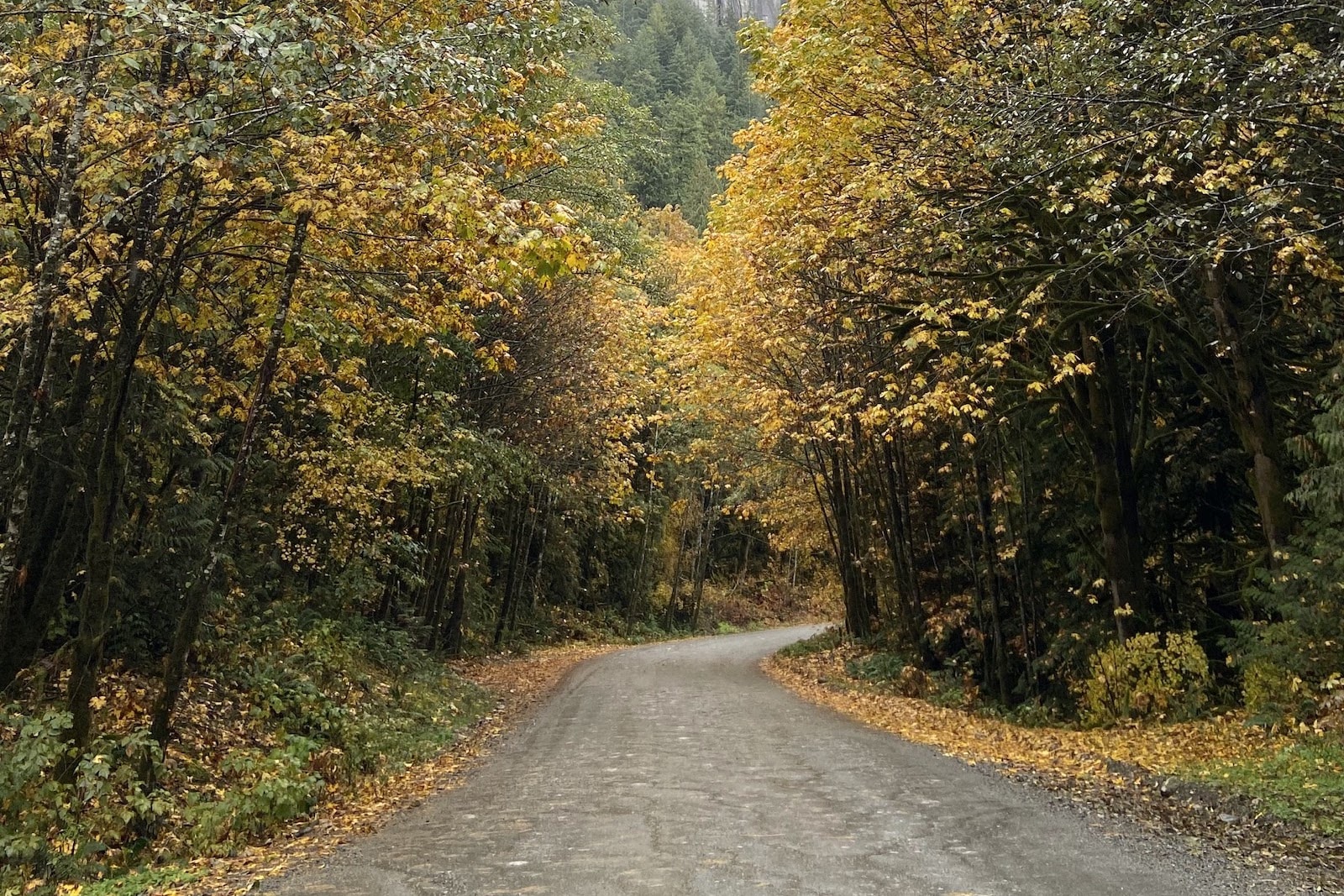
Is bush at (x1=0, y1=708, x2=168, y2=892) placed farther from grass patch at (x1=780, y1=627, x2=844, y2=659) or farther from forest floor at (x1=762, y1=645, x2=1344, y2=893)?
grass patch at (x1=780, y1=627, x2=844, y2=659)

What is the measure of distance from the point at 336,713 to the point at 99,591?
3462 mm

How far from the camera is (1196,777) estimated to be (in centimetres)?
757

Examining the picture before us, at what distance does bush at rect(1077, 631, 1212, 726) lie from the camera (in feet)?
36.6

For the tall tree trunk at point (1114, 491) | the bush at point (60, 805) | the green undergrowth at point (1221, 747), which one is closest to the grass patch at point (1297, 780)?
the green undergrowth at point (1221, 747)

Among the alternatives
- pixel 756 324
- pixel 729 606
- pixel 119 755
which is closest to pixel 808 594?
pixel 729 606

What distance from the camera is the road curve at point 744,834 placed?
5.32 meters

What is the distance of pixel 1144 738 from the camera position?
986 centimetres

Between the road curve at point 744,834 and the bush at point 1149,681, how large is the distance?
10.4 ft

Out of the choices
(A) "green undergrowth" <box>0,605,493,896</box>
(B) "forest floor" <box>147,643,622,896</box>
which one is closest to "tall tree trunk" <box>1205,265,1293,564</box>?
(B) "forest floor" <box>147,643,622,896</box>

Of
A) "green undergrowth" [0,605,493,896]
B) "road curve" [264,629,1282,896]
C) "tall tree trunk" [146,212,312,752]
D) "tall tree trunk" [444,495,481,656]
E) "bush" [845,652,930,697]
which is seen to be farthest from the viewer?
"tall tree trunk" [444,495,481,656]

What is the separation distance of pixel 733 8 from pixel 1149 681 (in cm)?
10706

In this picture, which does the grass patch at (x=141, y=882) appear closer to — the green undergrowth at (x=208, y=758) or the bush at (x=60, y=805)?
the green undergrowth at (x=208, y=758)

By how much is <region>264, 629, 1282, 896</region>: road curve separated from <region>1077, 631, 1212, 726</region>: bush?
3.18 metres

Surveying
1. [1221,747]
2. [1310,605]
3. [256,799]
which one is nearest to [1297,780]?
[1221,747]
